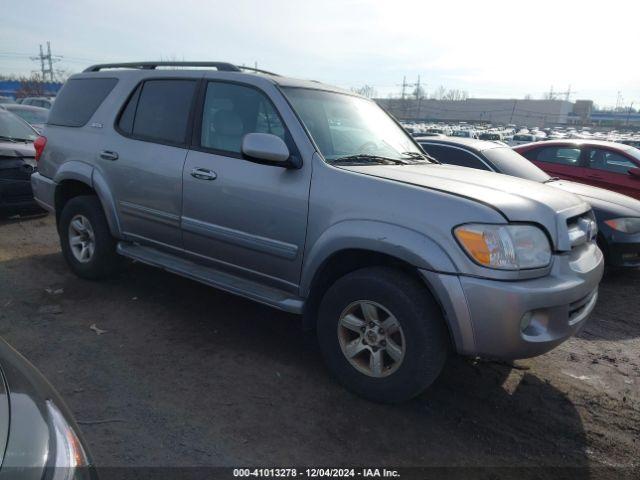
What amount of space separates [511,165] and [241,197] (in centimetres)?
404

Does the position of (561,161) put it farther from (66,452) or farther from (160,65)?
(66,452)

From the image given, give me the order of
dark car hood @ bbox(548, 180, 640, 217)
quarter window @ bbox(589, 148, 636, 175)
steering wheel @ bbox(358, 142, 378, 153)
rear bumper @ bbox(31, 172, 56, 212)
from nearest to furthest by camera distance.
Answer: steering wheel @ bbox(358, 142, 378, 153) → rear bumper @ bbox(31, 172, 56, 212) → dark car hood @ bbox(548, 180, 640, 217) → quarter window @ bbox(589, 148, 636, 175)

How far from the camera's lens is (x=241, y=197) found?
3.43 metres

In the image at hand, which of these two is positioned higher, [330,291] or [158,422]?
[330,291]

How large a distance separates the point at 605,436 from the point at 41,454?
2.90 meters

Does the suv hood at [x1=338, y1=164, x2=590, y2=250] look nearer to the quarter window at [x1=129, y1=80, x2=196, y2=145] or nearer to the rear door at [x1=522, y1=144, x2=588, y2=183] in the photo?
the quarter window at [x1=129, y1=80, x2=196, y2=145]

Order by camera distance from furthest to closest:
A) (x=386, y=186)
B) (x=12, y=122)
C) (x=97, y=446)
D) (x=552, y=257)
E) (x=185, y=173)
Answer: (x=12, y=122) → (x=185, y=173) → (x=386, y=186) → (x=552, y=257) → (x=97, y=446)

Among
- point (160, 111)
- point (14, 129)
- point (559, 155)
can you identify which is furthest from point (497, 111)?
point (160, 111)

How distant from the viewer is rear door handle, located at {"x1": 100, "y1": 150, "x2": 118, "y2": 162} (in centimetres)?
427

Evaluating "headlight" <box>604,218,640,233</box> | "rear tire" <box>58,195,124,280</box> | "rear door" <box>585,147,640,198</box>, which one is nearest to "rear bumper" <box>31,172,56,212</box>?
"rear tire" <box>58,195,124,280</box>

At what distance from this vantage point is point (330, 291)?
309cm

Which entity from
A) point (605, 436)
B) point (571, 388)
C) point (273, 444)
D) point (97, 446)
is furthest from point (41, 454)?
point (571, 388)

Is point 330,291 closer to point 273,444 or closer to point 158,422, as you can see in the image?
point 273,444

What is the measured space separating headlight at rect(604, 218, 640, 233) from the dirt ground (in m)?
1.34
